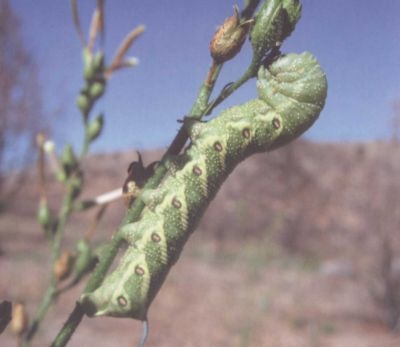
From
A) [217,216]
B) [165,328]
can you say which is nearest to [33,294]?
[165,328]

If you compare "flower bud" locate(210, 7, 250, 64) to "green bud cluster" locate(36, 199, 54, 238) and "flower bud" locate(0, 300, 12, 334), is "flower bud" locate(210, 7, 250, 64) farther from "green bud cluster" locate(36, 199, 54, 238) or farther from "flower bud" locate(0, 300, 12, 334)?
"green bud cluster" locate(36, 199, 54, 238)

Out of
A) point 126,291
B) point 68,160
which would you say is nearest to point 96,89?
point 68,160

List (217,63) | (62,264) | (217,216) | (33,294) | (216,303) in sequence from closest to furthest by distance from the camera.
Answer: (217,63), (62,264), (33,294), (216,303), (217,216)

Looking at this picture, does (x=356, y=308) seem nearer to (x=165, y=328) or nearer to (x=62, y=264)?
(x=165, y=328)

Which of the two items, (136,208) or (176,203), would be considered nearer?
(136,208)

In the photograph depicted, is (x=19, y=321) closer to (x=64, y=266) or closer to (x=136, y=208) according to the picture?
(x=64, y=266)

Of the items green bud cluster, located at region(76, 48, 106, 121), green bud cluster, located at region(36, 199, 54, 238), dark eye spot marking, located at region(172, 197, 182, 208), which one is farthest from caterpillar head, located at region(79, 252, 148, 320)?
green bud cluster, located at region(76, 48, 106, 121)
